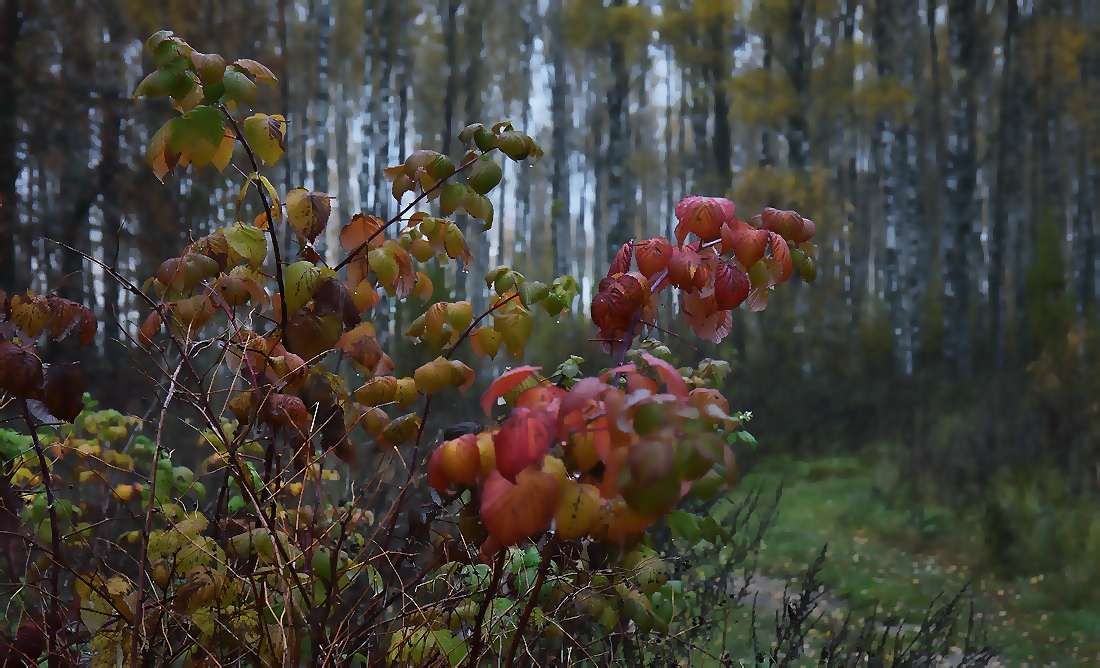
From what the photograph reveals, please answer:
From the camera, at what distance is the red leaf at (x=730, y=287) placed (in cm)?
147

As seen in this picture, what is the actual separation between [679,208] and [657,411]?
0.76m

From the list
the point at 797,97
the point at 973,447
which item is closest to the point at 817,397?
the point at 973,447

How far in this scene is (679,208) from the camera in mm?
1545

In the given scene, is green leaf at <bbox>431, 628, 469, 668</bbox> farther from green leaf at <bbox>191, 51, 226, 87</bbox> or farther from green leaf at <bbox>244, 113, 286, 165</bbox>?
green leaf at <bbox>191, 51, 226, 87</bbox>

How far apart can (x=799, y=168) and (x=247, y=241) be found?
11.8 meters

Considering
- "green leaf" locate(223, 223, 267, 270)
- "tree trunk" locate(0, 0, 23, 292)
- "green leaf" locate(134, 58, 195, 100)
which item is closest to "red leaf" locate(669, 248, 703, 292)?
"green leaf" locate(223, 223, 267, 270)

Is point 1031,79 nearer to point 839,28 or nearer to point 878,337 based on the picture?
point 839,28

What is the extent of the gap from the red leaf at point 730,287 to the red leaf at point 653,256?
11cm

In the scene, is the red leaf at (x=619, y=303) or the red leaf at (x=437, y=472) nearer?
the red leaf at (x=437, y=472)

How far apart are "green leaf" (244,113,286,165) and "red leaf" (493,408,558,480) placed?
2.86ft

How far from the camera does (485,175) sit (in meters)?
1.64

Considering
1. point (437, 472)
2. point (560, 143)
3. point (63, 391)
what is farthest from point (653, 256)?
point (560, 143)

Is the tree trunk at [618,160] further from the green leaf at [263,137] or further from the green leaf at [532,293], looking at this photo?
the green leaf at [263,137]

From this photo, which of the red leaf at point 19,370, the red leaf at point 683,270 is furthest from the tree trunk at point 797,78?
the red leaf at point 19,370
